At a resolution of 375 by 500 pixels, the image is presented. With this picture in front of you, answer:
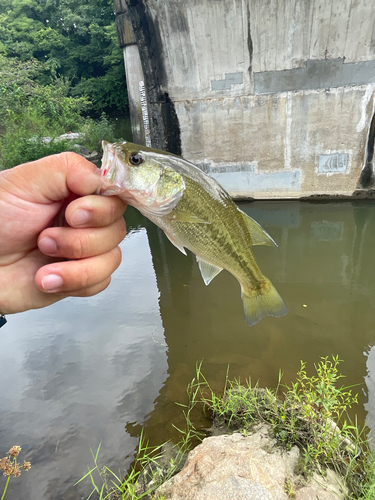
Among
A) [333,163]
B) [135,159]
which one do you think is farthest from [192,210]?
[333,163]

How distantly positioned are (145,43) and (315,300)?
22.9 feet

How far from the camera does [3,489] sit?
2586 mm

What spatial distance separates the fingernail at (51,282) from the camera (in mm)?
1649

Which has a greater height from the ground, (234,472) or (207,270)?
(207,270)

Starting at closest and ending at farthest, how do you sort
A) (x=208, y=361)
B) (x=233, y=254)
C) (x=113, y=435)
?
(x=233, y=254)
(x=113, y=435)
(x=208, y=361)

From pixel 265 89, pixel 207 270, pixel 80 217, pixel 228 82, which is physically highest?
pixel 228 82

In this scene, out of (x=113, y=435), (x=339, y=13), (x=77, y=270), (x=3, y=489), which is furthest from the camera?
(x=339, y=13)

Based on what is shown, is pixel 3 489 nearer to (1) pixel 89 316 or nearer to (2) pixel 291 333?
(1) pixel 89 316

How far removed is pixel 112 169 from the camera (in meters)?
1.57

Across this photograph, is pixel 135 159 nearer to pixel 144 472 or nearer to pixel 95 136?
pixel 144 472

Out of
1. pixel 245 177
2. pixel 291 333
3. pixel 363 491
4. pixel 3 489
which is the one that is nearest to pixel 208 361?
pixel 291 333

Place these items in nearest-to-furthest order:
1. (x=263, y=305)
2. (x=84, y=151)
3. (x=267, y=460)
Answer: (x=267, y=460) < (x=263, y=305) < (x=84, y=151)

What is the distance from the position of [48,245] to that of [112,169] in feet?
1.88

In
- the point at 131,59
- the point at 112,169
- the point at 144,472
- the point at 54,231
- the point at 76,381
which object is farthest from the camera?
the point at 131,59
